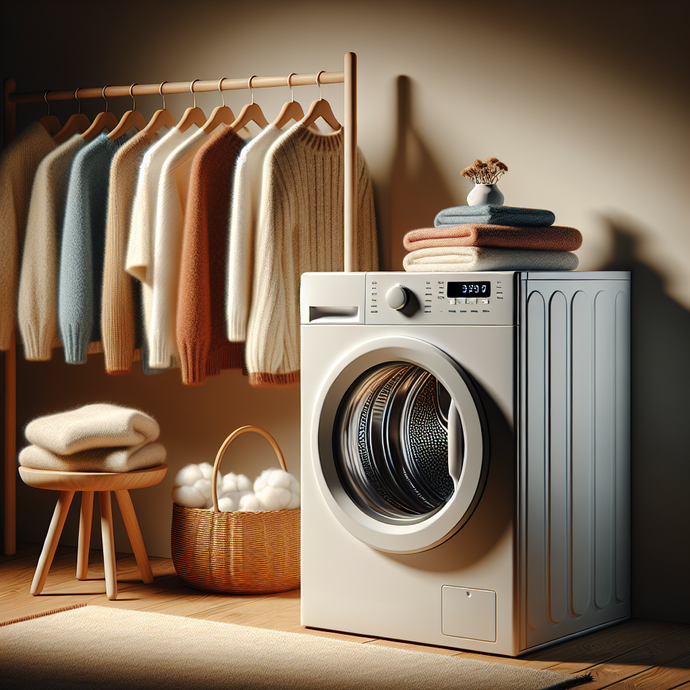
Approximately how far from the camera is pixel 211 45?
3275 mm

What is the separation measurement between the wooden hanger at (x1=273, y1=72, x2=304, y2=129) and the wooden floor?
4.33ft

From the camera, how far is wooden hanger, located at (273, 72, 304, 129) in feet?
9.77

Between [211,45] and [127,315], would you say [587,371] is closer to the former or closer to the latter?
[127,315]

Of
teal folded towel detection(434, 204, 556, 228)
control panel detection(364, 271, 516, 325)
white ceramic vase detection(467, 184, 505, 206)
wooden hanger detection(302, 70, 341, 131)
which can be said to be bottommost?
control panel detection(364, 271, 516, 325)

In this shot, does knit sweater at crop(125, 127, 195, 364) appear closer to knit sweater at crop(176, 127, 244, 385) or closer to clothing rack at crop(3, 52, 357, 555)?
knit sweater at crop(176, 127, 244, 385)

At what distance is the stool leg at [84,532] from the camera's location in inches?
116

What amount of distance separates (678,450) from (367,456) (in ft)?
2.58

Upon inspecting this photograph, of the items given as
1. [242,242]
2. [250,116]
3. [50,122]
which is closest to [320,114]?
[250,116]

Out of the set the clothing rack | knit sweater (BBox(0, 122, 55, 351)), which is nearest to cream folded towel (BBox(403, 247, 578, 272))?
the clothing rack

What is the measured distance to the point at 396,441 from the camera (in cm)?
256

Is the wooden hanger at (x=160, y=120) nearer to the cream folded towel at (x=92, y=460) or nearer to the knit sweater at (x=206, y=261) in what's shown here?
the knit sweater at (x=206, y=261)

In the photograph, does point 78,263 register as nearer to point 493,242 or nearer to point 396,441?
point 396,441

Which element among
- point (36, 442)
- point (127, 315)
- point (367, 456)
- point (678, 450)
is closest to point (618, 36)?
point (678, 450)

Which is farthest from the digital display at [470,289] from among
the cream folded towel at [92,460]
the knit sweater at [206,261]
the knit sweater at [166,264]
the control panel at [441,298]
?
the cream folded towel at [92,460]
